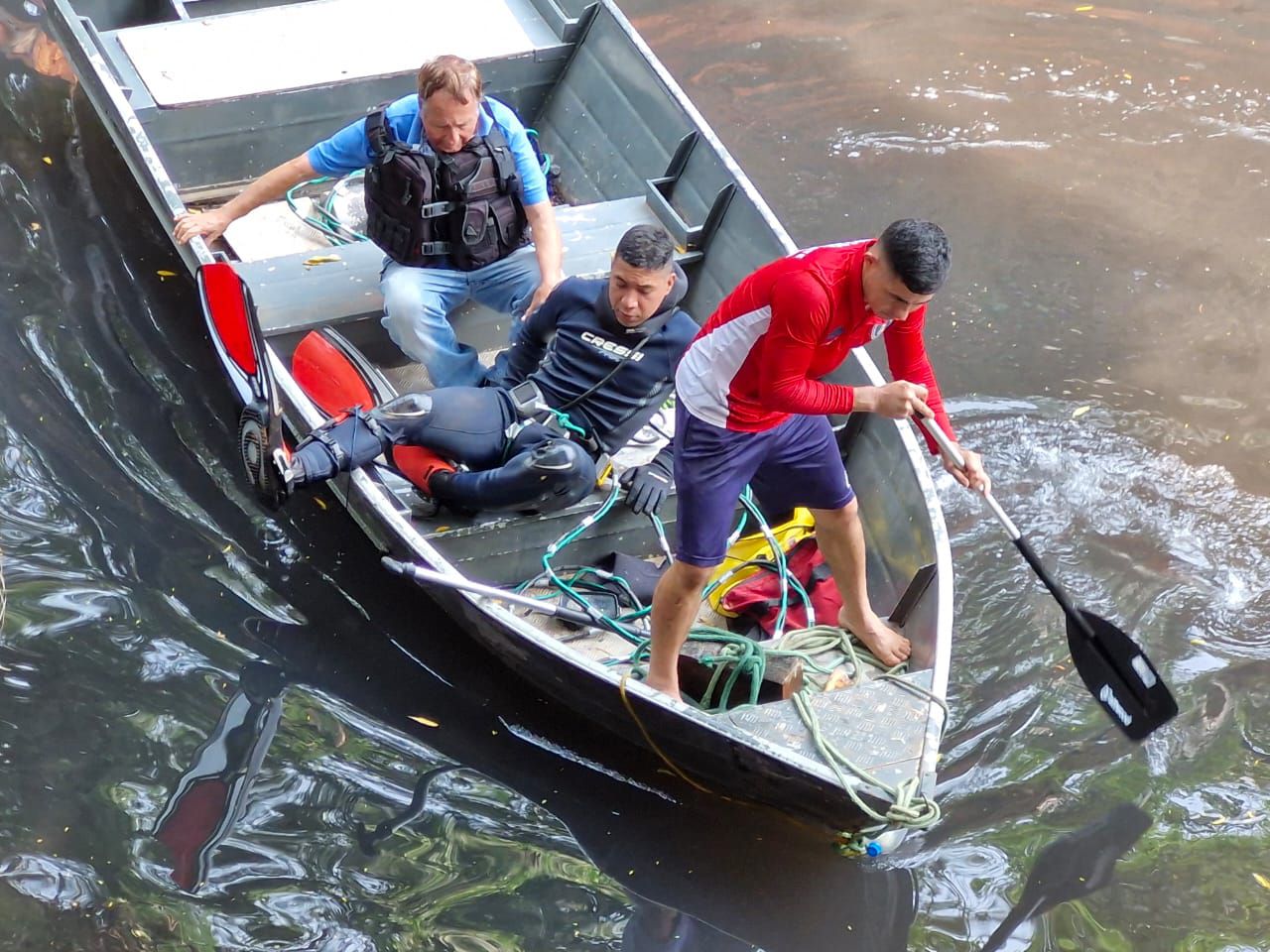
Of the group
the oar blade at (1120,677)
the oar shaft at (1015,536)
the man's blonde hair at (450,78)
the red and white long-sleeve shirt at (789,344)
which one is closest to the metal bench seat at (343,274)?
the man's blonde hair at (450,78)

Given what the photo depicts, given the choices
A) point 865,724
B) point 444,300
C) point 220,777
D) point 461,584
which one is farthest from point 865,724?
point 444,300

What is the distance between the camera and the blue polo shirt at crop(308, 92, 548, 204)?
16.2ft

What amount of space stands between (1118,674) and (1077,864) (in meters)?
0.65

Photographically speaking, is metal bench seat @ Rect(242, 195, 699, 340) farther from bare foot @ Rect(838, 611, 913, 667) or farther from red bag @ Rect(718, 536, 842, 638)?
bare foot @ Rect(838, 611, 913, 667)

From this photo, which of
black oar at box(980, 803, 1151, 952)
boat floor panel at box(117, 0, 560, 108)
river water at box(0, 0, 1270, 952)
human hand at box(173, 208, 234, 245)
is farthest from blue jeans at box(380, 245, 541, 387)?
black oar at box(980, 803, 1151, 952)

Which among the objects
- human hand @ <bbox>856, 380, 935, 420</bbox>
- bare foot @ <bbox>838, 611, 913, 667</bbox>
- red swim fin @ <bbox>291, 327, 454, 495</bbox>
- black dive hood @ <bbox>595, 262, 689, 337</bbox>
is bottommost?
bare foot @ <bbox>838, 611, 913, 667</bbox>

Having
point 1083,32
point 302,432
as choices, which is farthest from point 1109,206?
point 302,432

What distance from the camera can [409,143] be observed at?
4926 millimetres

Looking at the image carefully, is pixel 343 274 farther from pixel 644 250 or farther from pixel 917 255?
pixel 917 255

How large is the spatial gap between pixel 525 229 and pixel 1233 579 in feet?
9.55

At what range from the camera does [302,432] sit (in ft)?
16.0

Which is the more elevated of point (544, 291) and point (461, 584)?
point (544, 291)

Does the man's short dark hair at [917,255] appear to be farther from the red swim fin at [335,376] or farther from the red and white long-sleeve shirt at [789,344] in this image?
the red swim fin at [335,376]

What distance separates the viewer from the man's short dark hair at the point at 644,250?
13.8 ft
